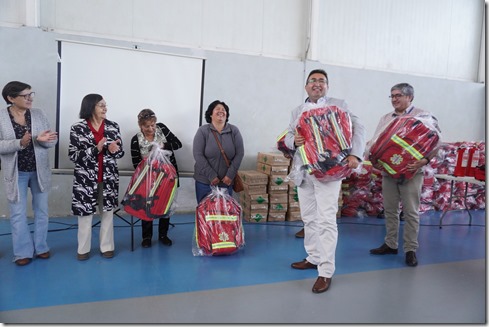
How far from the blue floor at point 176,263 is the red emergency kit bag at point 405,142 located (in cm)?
89

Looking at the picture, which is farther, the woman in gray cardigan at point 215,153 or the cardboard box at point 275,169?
the cardboard box at point 275,169

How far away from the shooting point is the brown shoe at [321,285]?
251 centimetres

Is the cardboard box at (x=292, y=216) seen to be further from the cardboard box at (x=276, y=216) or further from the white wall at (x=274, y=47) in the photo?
the white wall at (x=274, y=47)

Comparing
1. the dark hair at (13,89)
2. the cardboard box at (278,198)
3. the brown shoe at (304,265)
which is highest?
the dark hair at (13,89)

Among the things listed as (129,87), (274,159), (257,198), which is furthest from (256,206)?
(129,87)

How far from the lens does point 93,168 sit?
297 centimetres

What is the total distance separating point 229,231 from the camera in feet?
10.6

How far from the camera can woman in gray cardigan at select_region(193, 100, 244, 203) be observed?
3.43 metres

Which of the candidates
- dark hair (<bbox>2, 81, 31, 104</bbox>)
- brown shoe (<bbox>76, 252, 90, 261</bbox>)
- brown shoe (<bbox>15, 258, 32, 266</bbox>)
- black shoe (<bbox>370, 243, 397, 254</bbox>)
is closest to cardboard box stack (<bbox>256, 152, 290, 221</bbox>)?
black shoe (<bbox>370, 243, 397, 254</bbox>)

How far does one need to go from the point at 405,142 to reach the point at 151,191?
86.7 inches

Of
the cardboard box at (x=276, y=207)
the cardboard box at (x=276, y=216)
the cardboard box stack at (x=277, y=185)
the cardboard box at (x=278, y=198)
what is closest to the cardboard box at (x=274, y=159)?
the cardboard box stack at (x=277, y=185)

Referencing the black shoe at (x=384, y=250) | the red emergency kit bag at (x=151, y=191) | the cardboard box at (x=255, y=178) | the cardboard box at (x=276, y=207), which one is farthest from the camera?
the cardboard box at (x=276, y=207)

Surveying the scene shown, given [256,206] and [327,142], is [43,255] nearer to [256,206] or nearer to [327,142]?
[256,206]

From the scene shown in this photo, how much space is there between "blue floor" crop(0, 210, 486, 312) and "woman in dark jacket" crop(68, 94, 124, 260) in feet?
0.80
